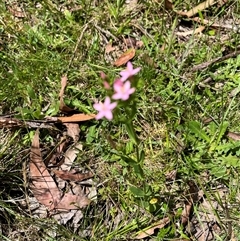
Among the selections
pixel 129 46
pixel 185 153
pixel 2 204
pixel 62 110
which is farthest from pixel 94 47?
pixel 2 204

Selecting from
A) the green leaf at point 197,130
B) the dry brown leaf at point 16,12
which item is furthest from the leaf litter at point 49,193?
the dry brown leaf at point 16,12

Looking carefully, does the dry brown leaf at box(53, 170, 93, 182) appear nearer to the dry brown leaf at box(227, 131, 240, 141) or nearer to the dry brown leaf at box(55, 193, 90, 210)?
the dry brown leaf at box(55, 193, 90, 210)

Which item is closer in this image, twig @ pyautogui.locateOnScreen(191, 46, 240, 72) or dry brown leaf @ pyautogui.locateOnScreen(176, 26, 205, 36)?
twig @ pyautogui.locateOnScreen(191, 46, 240, 72)

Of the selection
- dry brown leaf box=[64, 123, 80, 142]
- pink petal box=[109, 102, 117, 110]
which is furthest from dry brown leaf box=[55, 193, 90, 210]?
pink petal box=[109, 102, 117, 110]

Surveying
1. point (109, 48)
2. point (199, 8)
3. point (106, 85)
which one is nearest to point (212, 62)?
point (199, 8)

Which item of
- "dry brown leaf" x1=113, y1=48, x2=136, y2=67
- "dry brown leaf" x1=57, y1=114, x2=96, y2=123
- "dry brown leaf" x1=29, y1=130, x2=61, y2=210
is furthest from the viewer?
"dry brown leaf" x1=113, y1=48, x2=136, y2=67
